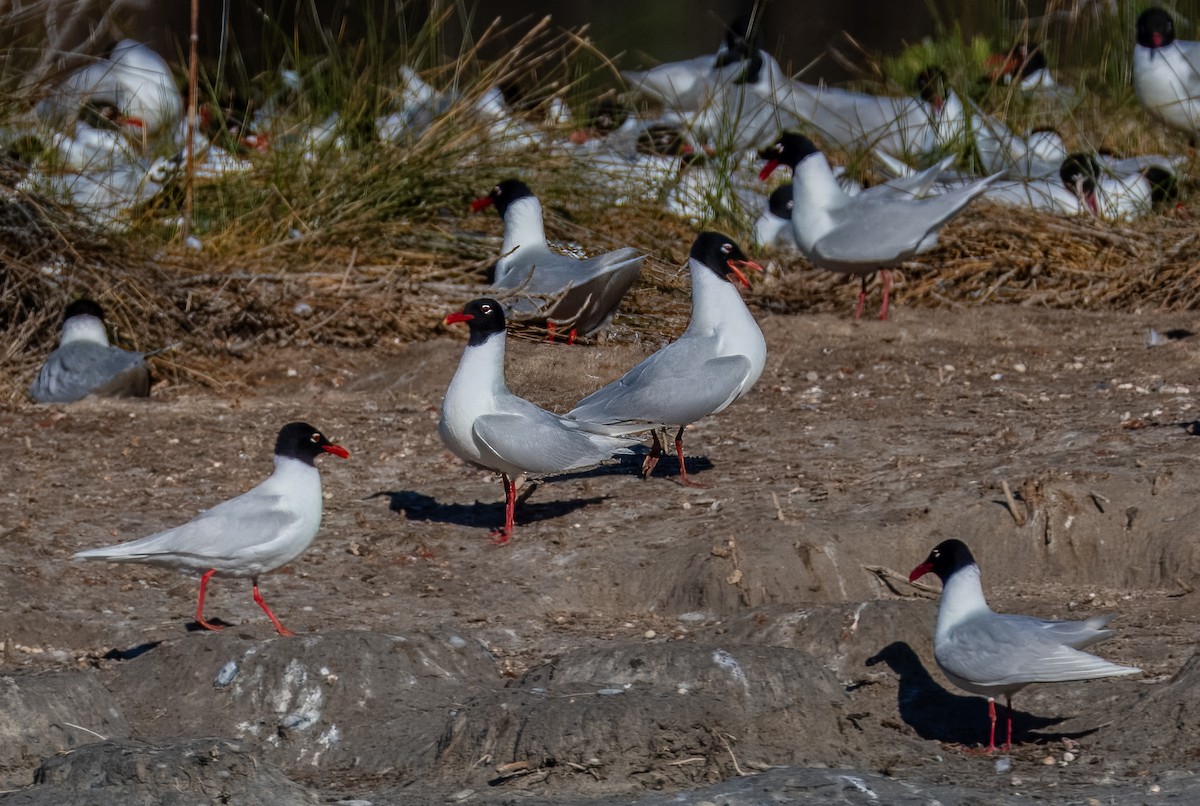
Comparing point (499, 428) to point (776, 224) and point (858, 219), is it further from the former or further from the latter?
point (776, 224)

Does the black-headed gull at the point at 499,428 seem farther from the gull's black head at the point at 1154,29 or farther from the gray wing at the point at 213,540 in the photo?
the gull's black head at the point at 1154,29

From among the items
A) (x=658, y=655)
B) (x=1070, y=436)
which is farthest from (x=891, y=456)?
(x=658, y=655)

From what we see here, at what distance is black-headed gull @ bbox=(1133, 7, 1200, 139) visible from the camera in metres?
10.4

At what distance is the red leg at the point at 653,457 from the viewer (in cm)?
639

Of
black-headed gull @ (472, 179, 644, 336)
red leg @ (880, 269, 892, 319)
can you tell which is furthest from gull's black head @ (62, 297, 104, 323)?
red leg @ (880, 269, 892, 319)

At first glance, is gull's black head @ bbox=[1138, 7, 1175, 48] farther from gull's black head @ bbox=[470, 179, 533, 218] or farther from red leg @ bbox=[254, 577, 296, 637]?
red leg @ bbox=[254, 577, 296, 637]

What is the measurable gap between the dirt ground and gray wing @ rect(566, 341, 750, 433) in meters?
0.34

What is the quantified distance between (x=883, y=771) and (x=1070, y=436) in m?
2.61

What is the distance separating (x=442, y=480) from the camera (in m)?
6.66

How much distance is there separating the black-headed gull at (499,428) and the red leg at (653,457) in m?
0.41

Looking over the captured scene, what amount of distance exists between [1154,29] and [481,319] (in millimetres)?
6381

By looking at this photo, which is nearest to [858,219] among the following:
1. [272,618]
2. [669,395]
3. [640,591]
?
[669,395]

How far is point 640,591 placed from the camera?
5438 mm

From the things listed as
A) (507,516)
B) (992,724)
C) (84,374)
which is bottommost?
(84,374)
